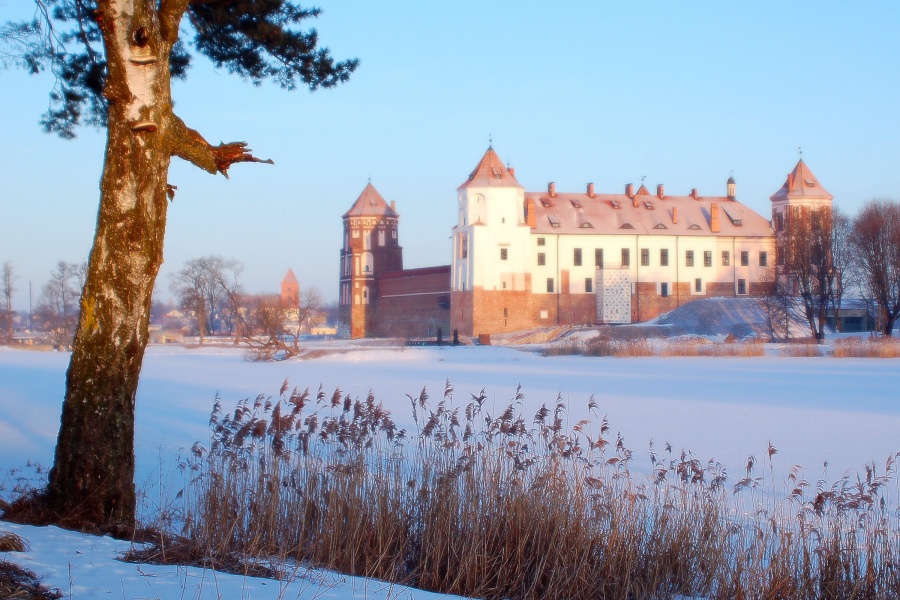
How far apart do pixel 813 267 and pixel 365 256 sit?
38.3 m

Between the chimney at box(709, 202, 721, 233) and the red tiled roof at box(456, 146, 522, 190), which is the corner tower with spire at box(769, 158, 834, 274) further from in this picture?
the red tiled roof at box(456, 146, 522, 190)

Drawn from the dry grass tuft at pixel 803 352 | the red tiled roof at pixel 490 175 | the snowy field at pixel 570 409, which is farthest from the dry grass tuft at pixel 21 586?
the red tiled roof at pixel 490 175

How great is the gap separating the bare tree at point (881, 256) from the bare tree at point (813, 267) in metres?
1.78

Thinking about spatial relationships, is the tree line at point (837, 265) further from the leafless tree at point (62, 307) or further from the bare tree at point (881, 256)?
the leafless tree at point (62, 307)

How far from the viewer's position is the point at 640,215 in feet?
233

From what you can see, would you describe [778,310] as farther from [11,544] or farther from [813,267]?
[11,544]

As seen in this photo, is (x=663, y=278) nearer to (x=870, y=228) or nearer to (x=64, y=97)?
(x=870, y=228)

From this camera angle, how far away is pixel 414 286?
7050 cm

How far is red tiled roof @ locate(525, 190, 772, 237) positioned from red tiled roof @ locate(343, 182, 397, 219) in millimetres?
12837

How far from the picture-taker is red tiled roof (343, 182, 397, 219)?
76625mm

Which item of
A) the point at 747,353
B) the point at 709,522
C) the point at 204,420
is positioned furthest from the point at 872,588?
the point at 747,353

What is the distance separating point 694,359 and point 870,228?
866 inches

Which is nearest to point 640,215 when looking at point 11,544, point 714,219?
point 714,219

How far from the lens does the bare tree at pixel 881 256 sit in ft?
152
